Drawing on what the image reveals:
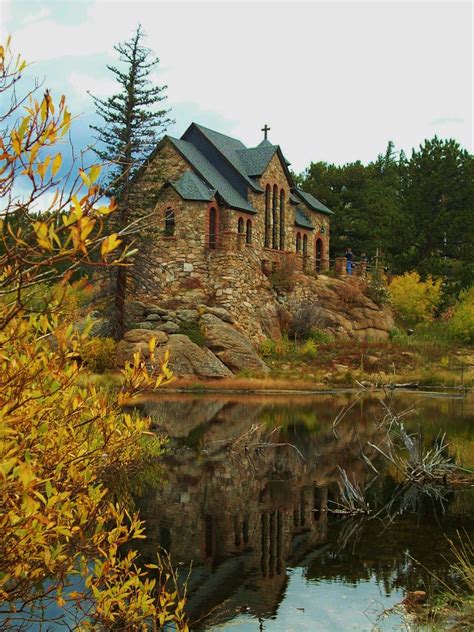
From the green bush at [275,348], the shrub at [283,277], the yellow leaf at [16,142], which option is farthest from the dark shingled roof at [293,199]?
the yellow leaf at [16,142]

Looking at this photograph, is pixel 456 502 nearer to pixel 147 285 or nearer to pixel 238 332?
pixel 238 332

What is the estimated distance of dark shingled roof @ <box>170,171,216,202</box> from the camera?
1470 inches

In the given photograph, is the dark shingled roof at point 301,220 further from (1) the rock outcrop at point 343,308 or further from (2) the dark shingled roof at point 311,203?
(1) the rock outcrop at point 343,308

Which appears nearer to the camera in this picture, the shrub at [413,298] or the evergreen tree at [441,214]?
the shrub at [413,298]

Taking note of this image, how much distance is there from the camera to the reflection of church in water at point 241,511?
8.17m

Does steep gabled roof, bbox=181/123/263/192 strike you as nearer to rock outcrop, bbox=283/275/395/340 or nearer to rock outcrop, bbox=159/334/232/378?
rock outcrop, bbox=283/275/395/340

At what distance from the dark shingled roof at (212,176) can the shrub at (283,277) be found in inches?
143

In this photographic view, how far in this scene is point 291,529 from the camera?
10570 millimetres

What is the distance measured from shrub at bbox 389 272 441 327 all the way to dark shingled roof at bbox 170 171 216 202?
15678mm

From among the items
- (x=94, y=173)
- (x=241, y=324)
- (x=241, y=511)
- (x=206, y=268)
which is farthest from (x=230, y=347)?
(x=94, y=173)

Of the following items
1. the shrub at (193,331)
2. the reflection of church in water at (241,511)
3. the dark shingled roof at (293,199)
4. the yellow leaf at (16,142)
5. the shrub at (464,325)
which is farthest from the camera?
the dark shingled roof at (293,199)

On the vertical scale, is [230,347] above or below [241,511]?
above

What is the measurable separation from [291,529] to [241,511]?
1.07 meters

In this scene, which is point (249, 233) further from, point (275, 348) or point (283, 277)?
point (275, 348)
